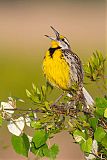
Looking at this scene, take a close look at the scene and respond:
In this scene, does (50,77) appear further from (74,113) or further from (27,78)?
(27,78)

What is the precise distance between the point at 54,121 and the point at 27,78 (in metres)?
6.34

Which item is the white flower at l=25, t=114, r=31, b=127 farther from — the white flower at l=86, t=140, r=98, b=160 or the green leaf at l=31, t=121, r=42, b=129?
the white flower at l=86, t=140, r=98, b=160

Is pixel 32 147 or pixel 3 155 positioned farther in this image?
pixel 3 155

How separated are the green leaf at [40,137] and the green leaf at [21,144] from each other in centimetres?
2

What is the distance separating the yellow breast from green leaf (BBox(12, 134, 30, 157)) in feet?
3.17

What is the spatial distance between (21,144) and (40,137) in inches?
1.9

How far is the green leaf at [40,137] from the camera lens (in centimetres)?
168

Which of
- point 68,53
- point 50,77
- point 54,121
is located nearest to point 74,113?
point 54,121

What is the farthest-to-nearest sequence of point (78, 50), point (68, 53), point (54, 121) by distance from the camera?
point (78, 50), point (68, 53), point (54, 121)

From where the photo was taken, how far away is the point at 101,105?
1.67 meters

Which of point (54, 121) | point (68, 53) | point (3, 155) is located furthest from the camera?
point (3, 155)

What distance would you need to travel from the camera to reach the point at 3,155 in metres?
5.47

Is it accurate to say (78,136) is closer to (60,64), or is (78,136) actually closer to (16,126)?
(16,126)

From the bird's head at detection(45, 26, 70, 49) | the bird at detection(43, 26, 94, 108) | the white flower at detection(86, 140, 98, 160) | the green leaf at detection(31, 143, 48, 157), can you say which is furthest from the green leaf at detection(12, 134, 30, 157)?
the bird's head at detection(45, 26, 70, 49)
